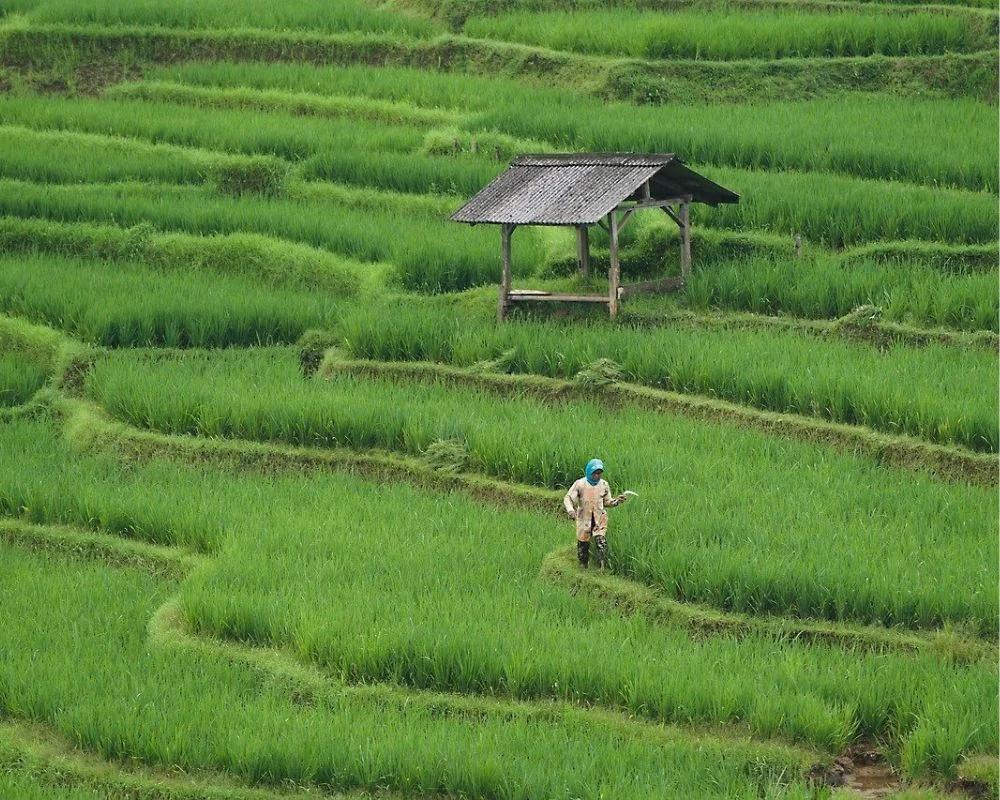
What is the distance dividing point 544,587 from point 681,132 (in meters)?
7.71

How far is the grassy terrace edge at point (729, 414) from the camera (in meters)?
11.4

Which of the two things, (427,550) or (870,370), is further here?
(870,370)

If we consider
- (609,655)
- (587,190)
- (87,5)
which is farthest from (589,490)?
(87,5)

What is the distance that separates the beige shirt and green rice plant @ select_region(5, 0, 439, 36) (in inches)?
469

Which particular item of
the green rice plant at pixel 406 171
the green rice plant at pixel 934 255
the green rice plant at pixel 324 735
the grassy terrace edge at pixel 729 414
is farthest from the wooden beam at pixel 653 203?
the green rice plant at pixel 324 735

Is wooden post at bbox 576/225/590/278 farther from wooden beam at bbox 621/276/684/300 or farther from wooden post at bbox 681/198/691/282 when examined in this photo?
wooden post at bbox 681/198/691/282

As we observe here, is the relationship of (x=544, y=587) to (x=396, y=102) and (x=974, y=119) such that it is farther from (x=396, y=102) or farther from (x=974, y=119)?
(x=396, y=102)

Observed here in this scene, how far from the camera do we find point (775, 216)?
15539 millimetres

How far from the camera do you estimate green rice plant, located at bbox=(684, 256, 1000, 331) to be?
531 inches

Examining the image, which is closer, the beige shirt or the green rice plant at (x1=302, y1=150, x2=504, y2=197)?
the beige shirt

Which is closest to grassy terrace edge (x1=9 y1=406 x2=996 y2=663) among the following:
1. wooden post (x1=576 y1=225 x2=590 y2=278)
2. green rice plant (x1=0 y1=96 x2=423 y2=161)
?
wooden post (x1=576 y1=225 x2=590 y2=278)

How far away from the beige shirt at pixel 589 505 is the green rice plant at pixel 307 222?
551cm

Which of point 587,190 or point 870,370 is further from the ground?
point 587,190

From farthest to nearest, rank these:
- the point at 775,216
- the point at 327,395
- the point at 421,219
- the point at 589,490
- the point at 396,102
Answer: the point at 396,102 < the point at 421,219 < the point at 775,216 < the point at 327,395 < the point at 589,490
